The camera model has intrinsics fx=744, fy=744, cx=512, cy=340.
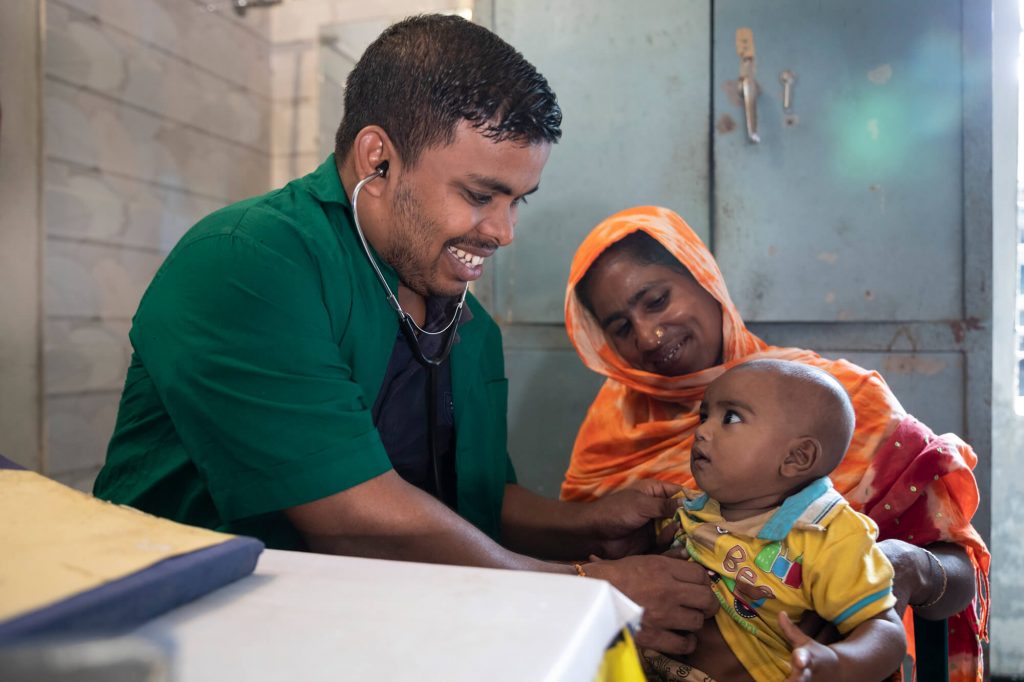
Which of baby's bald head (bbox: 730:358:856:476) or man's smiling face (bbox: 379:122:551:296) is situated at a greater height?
man's smiling face (bbox: 379:122:551:296)

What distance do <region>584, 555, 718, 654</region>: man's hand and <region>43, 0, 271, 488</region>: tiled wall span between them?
2.29 metres

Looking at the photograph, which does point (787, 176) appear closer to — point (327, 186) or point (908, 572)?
point (908, 572)

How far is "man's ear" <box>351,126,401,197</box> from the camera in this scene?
4.43ft

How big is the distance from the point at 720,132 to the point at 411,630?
212 cm

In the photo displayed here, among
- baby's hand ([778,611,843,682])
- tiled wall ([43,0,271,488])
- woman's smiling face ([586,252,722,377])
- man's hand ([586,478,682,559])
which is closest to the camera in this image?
baby's hand ([778,611,843,682])

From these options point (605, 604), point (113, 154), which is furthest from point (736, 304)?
point (113, 154)

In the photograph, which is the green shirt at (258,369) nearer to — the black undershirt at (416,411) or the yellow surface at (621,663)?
the black undershirt at (416,411)

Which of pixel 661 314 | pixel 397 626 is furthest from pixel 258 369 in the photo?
pixel 661 314

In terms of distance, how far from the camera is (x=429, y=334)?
150 centimetres

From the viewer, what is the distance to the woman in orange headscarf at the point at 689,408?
1.46 meters

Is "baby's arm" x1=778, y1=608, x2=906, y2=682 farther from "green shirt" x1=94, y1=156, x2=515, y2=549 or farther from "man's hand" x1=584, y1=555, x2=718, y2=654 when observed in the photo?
"green shirt" x1=94, y1=156, x2=515, y2=549

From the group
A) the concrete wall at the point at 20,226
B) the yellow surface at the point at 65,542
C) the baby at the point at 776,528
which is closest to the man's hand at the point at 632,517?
the baby at the point at 776,528

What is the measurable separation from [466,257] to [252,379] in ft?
1.65

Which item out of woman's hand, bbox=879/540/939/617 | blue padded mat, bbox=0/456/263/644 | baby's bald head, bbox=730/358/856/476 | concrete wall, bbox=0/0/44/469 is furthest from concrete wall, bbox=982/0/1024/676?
concrete wall, bbox=0/0/44/469
